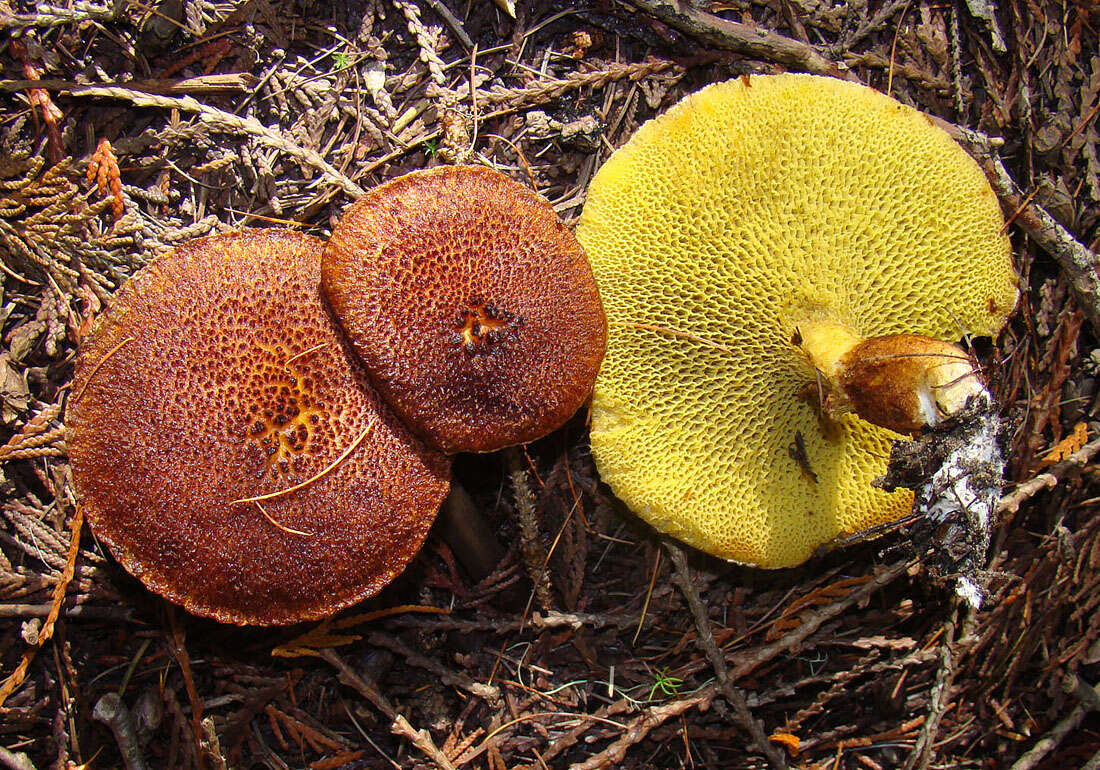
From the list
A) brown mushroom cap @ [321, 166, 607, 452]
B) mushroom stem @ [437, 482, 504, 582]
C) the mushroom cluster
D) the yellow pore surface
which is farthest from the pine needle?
the yellow pore surface

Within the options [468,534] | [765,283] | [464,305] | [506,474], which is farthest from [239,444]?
[765,283]

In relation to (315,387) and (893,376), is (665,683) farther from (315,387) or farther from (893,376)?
(315,387)

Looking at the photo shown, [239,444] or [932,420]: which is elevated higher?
[932,420]

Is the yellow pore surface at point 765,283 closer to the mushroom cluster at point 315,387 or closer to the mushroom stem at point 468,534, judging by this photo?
the mushroom cluster at point 315,387

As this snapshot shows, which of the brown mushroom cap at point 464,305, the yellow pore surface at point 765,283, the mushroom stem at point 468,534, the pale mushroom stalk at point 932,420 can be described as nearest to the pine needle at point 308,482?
the brown mushroom cap at point 464,305

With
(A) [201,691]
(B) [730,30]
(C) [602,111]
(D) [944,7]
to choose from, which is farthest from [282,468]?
(D) [944,7]

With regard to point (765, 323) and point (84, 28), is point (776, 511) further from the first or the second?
point (84, 28)
